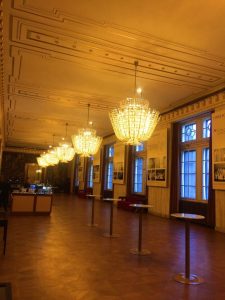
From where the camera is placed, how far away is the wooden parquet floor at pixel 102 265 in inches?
136

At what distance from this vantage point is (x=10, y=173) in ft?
89.4

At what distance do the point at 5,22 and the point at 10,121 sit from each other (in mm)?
10193

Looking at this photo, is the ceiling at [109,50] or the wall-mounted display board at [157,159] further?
the wall-mounted display board at [157,159]

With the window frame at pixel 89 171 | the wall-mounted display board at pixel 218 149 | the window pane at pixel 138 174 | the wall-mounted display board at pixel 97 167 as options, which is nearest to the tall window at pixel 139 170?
the window pane at pixel 138 174

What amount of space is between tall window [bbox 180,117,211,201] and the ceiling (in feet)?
3.59

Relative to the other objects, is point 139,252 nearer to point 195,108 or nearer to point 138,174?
point 195,108

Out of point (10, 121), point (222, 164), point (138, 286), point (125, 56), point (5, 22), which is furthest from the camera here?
point (10, 121)

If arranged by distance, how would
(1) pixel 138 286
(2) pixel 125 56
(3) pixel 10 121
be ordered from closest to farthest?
1. (1) pixel 138 286
2. (2) pixel 125 56
3. (3) pixel 10 121

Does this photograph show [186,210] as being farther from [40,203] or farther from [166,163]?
[40,203]

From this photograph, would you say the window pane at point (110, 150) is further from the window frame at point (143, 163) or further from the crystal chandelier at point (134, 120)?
the crystal chandelier at point (134, 120)

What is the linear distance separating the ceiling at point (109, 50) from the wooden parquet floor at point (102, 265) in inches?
177

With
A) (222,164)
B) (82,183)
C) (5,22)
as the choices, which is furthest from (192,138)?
(82,183)

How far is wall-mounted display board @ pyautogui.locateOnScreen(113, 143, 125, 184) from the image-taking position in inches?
586

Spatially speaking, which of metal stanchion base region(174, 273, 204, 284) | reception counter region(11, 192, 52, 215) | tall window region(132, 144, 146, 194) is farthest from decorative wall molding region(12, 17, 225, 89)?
tall window region(132, 144, 146, 194)
